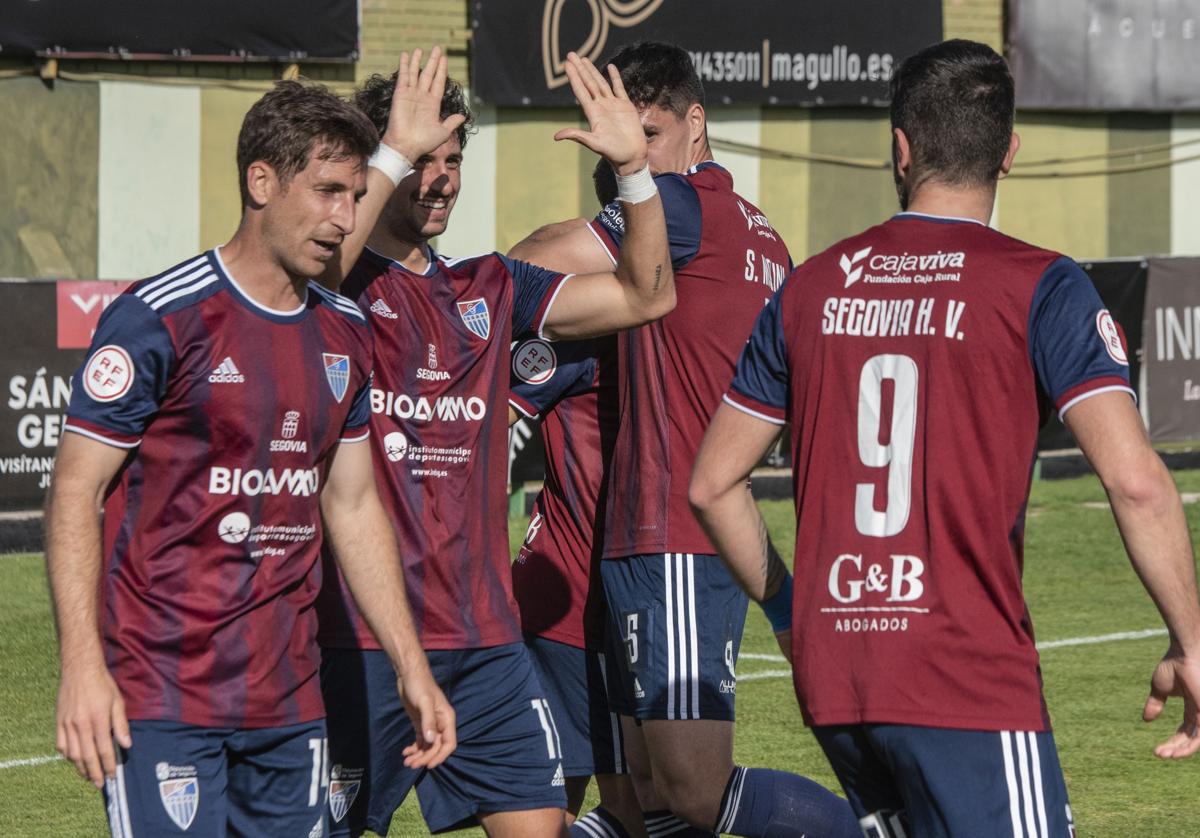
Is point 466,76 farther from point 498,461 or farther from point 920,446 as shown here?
point 920,446

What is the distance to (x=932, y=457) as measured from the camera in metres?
3.84

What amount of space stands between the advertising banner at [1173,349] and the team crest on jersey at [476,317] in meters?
12.4

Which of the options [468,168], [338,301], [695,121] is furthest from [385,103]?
[468,168]

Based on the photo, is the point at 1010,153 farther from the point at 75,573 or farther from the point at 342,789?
the point at 342,789

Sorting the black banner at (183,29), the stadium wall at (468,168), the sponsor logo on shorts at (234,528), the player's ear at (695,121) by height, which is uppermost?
the black banner at (183,29)

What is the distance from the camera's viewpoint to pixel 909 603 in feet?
12.6

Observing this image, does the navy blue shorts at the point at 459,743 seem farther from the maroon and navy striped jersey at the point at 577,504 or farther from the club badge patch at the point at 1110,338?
the club badge patch at the point at 1110,338

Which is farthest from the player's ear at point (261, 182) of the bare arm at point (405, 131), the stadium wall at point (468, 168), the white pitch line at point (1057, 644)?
the stadium wall at point (468, 168)

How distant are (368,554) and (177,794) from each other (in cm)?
78

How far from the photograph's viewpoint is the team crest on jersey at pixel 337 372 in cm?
457

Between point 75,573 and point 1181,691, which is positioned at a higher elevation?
point 75,573

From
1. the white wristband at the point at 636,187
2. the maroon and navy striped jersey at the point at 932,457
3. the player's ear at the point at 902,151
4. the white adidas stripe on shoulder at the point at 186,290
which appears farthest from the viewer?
the white wristband at the point at 636,187

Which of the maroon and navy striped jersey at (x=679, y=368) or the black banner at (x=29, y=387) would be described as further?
the black banner at (x=29, y=387)

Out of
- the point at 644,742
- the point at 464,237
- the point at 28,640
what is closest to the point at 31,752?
the point at 28,640
